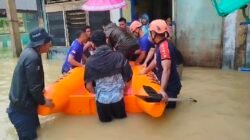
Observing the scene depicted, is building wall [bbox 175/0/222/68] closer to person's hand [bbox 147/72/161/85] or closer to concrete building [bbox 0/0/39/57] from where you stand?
person's hand [bbox 147/72/161/85]

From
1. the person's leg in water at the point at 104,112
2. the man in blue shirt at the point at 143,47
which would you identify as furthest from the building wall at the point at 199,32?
the person's leg in water at the point at 104,112

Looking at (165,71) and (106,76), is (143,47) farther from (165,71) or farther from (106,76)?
(106,76)

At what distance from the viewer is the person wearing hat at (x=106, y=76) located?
3840mm

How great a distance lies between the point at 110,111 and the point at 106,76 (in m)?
0.53

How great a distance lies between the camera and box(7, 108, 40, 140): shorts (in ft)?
11.8

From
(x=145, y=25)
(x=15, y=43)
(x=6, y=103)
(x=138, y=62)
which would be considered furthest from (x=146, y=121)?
(x=15, y=43)

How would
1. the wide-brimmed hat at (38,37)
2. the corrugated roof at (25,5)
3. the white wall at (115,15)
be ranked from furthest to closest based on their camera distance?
the corrugated roof at (25,5), the white wall at (115,15), the wide-brimmed hat at (38,37)

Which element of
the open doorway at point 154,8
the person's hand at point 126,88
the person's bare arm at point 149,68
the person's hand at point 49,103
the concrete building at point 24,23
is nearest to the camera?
the person's hand at point 49,103

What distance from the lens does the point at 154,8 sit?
11.2m

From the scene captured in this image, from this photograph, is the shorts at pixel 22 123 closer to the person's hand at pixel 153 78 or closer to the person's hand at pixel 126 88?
the person's hand at pixel 126 88

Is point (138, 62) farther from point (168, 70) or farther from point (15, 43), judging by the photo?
point (15, 43)

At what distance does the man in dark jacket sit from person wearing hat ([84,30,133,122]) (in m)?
1.17

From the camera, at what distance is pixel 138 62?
5582mm

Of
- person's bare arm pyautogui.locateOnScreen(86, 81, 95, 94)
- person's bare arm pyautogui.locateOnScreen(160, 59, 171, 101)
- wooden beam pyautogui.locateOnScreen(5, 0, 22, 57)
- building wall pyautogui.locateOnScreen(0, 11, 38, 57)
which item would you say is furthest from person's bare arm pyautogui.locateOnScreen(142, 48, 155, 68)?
building wall pyautogui.locateOnScreen(0, 11, 38, 57)
